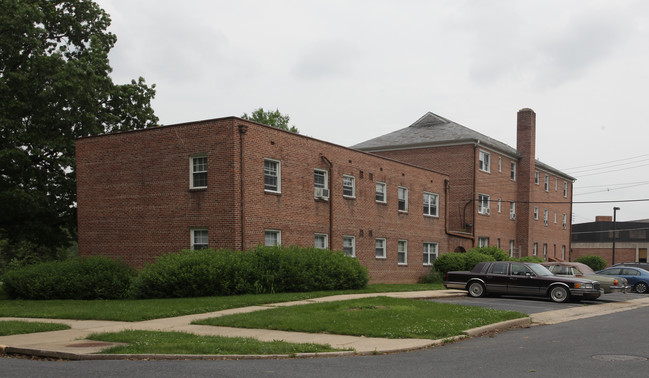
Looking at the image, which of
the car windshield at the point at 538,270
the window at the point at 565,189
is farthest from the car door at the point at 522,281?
the window at the point at 565,189

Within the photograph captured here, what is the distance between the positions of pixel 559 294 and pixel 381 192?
1243cm

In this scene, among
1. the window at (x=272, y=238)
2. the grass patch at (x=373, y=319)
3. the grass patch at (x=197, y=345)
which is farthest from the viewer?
the window at (x=272, y=238)

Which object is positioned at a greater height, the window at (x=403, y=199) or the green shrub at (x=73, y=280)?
the window at (x=403, y=199)

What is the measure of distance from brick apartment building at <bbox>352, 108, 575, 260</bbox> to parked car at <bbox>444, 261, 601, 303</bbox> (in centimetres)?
1678

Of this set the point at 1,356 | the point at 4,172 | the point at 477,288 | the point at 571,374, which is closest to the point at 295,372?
the point at 571,374

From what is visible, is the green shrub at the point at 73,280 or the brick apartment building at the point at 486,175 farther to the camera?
the brick apartment building at the point at 486,175

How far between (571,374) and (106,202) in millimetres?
22725

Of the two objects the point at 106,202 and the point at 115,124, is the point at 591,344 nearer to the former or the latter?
the point at 106,202

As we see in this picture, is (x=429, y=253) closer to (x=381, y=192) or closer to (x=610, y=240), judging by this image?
(x=381, y=192)

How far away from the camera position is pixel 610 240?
79062 mm

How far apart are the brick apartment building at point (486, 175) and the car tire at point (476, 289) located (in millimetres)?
16841

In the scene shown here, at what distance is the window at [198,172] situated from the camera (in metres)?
25.0

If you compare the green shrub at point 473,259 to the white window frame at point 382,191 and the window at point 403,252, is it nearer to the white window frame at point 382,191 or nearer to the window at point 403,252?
the window at point 403,252

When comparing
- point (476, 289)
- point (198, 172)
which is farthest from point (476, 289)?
point (198, 172)
